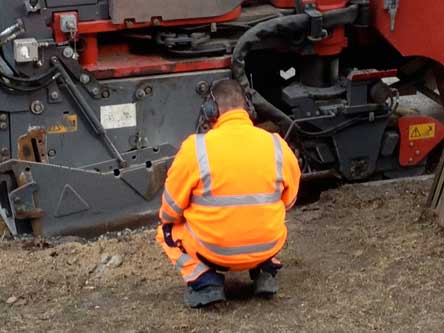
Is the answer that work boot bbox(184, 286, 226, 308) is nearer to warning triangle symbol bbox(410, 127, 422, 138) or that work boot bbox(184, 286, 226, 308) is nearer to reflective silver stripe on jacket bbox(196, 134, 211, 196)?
reflective silver stripe on jacket bbox(196, 134, 211, 196)

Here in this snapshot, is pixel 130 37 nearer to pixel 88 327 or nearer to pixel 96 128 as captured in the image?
pixel 96 128

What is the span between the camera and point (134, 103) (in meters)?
6.43

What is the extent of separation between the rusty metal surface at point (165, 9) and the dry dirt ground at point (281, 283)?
1.31 metres

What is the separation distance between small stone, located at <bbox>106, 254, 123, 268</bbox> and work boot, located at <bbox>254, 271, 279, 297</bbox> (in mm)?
1023

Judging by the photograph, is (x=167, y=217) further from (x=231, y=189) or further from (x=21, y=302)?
(x=21, y=302)

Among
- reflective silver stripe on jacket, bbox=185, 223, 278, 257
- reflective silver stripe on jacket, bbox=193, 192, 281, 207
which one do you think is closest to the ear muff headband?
reflective silver stripe on jacket, bbox=193, 192, 281, 207

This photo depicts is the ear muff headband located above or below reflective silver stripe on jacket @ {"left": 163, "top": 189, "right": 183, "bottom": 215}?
above

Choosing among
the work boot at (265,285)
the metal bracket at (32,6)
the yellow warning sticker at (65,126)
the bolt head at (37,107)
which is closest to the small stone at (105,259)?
the yellow warning sticker at (65,126)

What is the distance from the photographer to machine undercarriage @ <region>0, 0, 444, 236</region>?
6.18 m

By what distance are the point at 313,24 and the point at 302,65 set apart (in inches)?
18.8

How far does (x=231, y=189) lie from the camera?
469 cm

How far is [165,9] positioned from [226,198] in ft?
6.51

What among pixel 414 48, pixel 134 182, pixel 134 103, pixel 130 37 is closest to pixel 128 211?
pixel 134 182

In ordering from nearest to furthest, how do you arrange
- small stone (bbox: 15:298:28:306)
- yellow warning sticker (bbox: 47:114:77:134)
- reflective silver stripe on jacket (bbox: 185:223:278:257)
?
1. reflective silver stripe on jacket (bbox: 185:223:278:257)
2. small stone (bbox: 15:298:28:306)
3. yellow warning sticker (bbox: 47:114:77:134)
